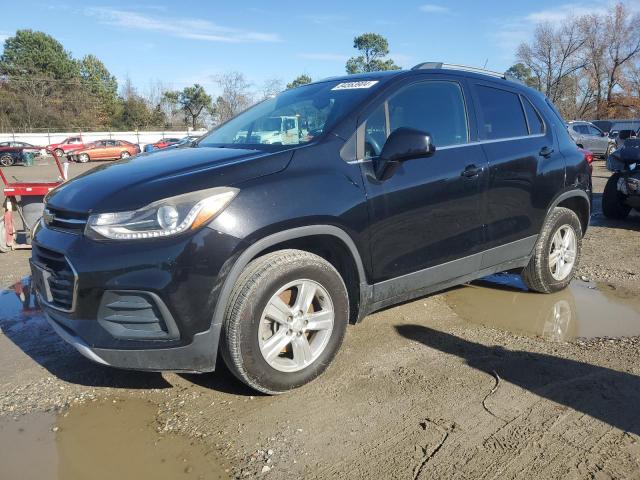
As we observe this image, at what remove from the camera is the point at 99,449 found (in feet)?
8.40

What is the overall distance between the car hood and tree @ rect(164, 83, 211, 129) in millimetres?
65094

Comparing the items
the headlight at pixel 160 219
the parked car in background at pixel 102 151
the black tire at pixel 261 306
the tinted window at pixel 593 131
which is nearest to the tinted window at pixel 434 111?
the black tire at pixel 261 306

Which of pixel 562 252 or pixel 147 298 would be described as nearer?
pixel 147 298

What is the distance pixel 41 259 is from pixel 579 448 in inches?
119

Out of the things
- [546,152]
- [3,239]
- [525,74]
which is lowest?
[3,239]

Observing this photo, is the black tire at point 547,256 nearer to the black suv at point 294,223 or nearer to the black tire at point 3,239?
the black suv at point 294,223

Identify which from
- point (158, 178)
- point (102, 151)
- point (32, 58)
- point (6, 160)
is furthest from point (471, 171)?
point (32, 58)

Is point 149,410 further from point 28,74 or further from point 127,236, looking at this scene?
point 28,74

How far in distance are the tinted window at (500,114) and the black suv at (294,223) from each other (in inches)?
0.6

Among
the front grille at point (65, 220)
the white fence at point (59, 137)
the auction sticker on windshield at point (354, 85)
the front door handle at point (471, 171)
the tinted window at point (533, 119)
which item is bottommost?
the front grille at point (65, 220)

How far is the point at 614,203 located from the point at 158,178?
7.99 meters

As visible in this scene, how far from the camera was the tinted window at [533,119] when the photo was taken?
443 centimetres

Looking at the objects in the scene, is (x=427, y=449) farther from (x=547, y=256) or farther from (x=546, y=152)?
(x=546, y=152)

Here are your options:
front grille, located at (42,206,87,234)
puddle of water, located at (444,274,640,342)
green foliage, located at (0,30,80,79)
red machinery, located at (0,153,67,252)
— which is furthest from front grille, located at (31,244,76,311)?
green foliage, located at (0,30,80,79)
